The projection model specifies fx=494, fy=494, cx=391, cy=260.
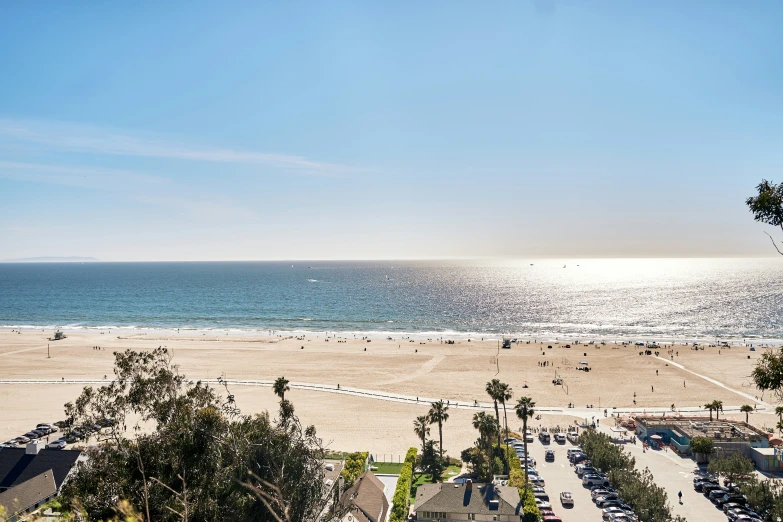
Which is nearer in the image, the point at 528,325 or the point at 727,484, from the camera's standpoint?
the point at 727,484

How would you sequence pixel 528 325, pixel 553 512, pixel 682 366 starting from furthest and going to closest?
pixel 528 325, pixel 682 366, pixel 553 512

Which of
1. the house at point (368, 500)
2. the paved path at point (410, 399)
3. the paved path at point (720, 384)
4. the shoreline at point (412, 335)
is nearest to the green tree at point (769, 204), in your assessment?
the house at point (368, 500)

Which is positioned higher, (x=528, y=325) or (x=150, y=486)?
(x=150, y=486)

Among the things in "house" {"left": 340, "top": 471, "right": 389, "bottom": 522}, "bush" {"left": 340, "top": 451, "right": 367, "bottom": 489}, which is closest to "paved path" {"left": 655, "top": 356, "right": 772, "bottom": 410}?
"bush" {"left": 340, "top": 451, "right": 367, "bottom": 489}

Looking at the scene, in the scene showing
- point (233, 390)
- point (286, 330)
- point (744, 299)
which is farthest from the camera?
point (744, 299)

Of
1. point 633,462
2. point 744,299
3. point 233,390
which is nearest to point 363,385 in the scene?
point 233,390

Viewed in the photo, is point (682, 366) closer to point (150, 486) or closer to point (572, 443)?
point (572, 443)

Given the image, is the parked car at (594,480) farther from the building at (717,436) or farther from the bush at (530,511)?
the building at (717,436)
